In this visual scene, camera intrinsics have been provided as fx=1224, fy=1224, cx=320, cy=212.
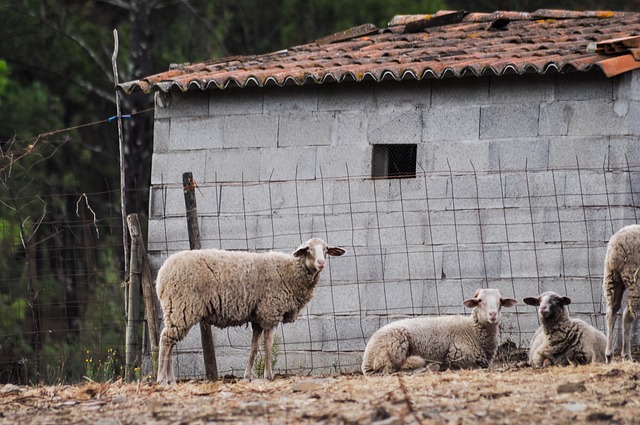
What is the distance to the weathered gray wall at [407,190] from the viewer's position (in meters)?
12.0

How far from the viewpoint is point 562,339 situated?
1084 centimetres

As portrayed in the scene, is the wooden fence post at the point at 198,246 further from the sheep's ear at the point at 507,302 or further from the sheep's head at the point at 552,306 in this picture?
the sheep's head at the point at 552,306

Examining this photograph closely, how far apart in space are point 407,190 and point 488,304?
209 cm

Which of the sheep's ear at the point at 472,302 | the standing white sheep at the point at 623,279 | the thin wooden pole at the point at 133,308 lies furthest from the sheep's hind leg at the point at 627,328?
the thin wooden pole at the point at 133,308

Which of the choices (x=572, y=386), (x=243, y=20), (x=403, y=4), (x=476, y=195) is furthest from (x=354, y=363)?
(x=243, y=20)

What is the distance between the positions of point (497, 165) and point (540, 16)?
4.46m

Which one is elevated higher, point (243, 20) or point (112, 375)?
point (243, 20)

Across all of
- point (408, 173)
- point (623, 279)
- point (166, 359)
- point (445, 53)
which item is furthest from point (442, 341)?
point (445, 53)

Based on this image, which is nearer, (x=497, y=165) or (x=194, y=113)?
(x=497, y=165)

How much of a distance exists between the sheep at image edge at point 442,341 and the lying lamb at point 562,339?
0.35m

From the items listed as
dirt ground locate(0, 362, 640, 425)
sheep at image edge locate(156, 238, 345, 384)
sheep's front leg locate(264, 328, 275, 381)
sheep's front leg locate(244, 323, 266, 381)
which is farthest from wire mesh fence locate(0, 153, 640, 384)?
dirt ground locate(0, 362, 640, 425)

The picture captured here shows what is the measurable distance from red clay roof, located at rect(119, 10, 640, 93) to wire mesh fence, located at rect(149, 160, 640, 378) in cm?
106

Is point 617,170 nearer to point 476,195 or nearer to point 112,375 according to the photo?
point 476,195

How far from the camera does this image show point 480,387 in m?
8.57
